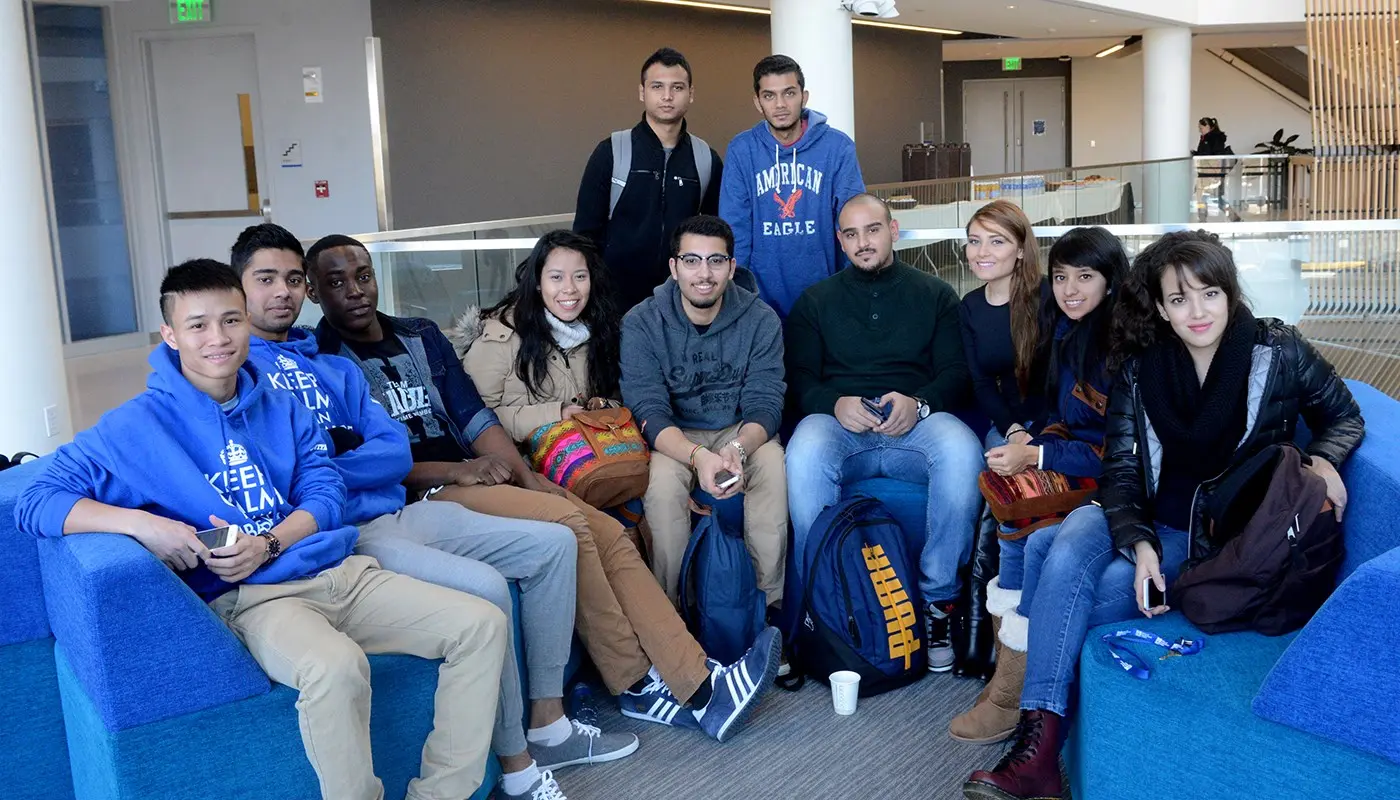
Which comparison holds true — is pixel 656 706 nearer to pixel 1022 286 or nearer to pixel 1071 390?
pixel 1071 390

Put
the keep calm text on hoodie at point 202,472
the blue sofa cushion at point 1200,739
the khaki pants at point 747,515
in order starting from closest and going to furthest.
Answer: the blue sofa cushion at point 1200,739 < the keep calm text on hoodie at point 202,472 < the khaki pants at point 747,515

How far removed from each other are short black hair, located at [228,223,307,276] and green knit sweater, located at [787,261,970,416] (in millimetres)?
1688

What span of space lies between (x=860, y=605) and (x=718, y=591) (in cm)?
41

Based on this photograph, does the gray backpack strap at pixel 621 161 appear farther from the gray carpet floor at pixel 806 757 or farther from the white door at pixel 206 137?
the white door at pixel 206 137

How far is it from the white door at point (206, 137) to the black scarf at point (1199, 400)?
27.9ft

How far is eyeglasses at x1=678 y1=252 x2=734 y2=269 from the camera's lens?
3.86m

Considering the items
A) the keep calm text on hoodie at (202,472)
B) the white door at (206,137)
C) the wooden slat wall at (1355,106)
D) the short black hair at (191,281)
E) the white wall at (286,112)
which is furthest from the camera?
the wooden slat wall at (1355,106)

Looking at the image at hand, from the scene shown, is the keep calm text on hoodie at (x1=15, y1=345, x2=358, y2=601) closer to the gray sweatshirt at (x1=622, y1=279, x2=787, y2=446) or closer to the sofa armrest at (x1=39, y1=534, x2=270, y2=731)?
the sofa armrest at (x1=39, y1=534, x2=270, y2=731)

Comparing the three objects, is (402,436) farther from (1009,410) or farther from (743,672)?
(1009,410)

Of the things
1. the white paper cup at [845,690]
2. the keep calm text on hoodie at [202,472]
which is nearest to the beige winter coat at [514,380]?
the keep calm text on hoodie at [202,472]

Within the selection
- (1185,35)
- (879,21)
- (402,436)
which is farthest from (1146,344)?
(1185,35)

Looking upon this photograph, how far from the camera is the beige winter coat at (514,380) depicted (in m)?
3.82

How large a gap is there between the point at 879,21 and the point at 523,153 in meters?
7.17

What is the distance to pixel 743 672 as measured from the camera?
326 centimetres
